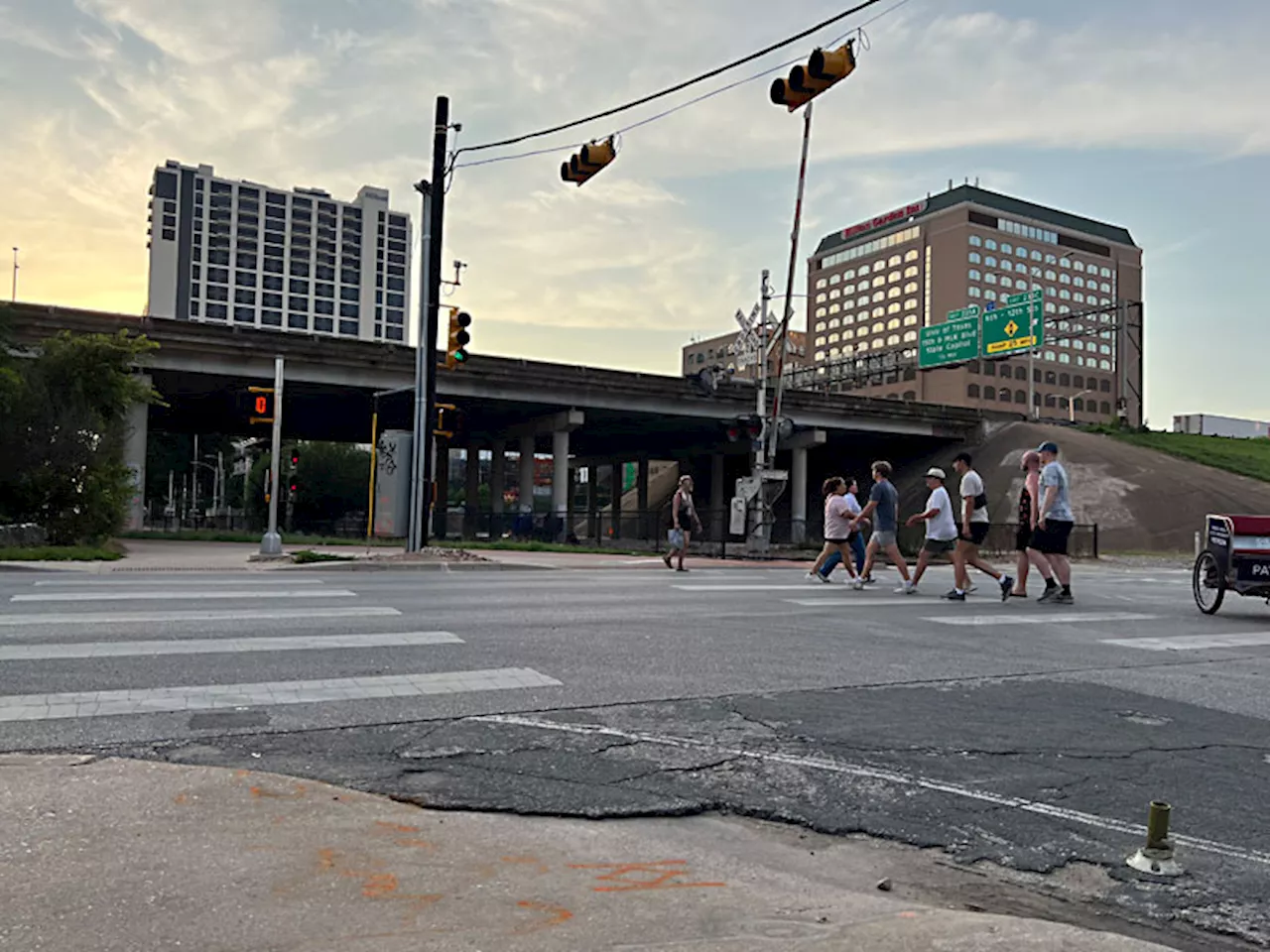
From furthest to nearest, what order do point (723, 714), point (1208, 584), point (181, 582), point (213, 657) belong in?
1. point (181, 582)
2. point (1208, 584)
3. point (213, 657)
4. point (723, 714)

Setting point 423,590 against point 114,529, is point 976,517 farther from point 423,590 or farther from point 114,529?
point 114,529

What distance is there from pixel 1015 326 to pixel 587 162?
3211 cm

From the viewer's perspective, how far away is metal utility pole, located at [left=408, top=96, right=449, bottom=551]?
1897 cm

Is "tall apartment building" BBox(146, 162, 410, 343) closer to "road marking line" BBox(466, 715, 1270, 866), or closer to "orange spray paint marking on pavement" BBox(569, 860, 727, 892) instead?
"road marking line" BBox(466, 715, 1270, 866)

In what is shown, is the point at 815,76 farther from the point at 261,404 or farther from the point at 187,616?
the point at 261,404

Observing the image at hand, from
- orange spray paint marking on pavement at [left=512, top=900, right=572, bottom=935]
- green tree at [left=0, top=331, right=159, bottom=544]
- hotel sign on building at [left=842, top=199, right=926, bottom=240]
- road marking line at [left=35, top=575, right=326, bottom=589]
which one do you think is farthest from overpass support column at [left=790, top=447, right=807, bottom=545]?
hotel sign on building at [left=842, top=199, right=926, bottom=240]

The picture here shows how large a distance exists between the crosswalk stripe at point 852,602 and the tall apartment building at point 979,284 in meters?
105

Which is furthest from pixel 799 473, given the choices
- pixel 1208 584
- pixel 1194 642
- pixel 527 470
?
pixel 1194 642

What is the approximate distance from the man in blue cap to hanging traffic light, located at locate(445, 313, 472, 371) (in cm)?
1069

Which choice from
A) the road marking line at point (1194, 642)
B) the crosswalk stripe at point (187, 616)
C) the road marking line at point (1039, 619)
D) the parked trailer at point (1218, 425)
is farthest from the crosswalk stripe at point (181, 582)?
the parked trailer at point (1218, 425)

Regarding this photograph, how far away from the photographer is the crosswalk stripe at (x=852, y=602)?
10.9m

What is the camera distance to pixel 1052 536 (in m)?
11.6

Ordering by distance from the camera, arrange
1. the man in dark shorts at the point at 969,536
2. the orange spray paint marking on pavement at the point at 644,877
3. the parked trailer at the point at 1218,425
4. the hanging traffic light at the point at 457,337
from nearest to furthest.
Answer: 1. the orange spray paint marking on pavement at the point at 644,877
2. the man in dark shorts at the point at 969,536
3. the hanging traffic light at the point at 457,337
4. the parked trailer at the point at 1218,425

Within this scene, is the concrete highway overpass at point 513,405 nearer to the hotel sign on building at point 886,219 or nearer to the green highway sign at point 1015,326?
the green highway sign at point 1015,326
